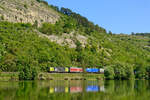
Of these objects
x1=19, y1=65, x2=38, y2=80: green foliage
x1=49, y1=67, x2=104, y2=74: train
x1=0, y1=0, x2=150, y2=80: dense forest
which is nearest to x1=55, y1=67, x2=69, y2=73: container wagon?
x1=49, y1=67, x2=104, y2=74: train

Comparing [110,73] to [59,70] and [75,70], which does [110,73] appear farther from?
[59,70]

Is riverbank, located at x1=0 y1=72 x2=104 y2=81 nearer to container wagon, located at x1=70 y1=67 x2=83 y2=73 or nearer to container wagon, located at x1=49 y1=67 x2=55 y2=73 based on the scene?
container wagon, located at x1=70 y1=67 x2=83 y2=73

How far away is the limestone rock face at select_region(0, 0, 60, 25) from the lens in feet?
437

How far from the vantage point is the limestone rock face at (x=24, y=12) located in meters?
133

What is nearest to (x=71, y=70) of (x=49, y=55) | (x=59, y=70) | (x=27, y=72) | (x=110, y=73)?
(x=59, y=70)

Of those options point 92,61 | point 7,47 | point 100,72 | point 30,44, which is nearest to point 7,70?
point 7,47

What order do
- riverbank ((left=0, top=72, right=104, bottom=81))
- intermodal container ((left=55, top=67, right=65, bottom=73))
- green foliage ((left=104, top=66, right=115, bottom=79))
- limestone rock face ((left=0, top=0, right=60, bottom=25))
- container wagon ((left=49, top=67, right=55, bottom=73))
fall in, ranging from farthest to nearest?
limestone rock face ((left=0, top=0, right=60, bottom=25)) < intermodal container ((left=55, top=67, right=65, bottom=73)) < green foliage ((left=104, top=66, right=115, bottom=79)) < container wagon ((left=49, top=67, right=55, bottom=73)) < riverbank ((left=0, top=72, right=104, bottom=81))

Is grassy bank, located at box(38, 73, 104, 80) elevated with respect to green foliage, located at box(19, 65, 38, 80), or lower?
lower

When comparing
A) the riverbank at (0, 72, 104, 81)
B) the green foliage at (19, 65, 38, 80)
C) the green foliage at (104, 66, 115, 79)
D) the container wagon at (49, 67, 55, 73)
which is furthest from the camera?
the green foliage at (104, 66, 115, 79)

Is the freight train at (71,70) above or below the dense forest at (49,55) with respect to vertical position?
below

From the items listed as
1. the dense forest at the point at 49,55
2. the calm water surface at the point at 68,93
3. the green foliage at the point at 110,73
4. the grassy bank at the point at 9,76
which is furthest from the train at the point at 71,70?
the calm water surface at the point at 68,93

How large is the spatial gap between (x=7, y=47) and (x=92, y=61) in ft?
137

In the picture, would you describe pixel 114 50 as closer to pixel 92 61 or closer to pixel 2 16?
pixel 92 61

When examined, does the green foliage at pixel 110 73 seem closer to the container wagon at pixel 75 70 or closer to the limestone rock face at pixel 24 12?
the container wagon at pixel 75 70
